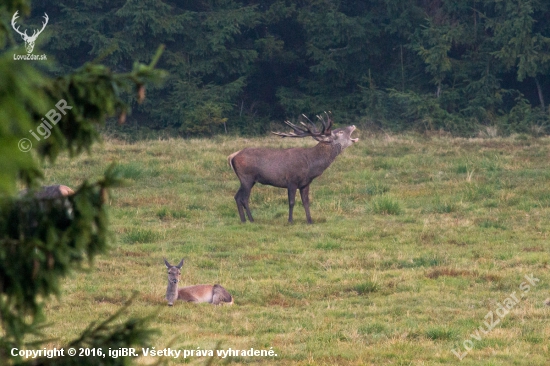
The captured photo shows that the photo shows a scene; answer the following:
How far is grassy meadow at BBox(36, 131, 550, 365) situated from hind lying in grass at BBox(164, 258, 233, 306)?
0.13 meters

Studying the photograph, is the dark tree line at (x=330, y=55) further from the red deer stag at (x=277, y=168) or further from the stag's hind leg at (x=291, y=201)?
the stag's hind leg at (x=291, y=201)

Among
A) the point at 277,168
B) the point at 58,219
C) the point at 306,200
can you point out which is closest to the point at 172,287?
the point at 306,200

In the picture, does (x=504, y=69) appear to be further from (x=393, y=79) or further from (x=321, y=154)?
(x=321, y=154)

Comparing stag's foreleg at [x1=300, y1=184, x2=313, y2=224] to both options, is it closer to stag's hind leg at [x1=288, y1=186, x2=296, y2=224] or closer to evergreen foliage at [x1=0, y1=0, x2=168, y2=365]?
stag's hind leg at [x1=288, y1=186, x2=296, y2=224]

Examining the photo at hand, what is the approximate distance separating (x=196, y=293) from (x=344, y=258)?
8.15ft

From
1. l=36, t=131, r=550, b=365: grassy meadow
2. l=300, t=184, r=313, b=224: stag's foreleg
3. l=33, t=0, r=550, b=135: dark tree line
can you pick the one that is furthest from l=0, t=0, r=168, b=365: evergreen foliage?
l=33, t=0, r=550, b=135: dark tree line

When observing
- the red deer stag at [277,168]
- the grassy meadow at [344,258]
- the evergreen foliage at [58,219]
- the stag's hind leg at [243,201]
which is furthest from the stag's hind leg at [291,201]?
the evergreen foliage at [58,219]

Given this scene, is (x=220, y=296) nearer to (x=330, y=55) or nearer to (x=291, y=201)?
(x=291, y=201)

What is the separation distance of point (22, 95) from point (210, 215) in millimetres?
11137

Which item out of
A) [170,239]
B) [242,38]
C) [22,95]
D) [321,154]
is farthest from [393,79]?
[22,95]

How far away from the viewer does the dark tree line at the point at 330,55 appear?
87.6ft

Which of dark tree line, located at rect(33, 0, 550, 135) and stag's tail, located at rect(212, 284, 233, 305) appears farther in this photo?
dark tree line, located at rect(33, 0, 550, 135)

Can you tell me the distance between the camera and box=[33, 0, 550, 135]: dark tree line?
1051 inches

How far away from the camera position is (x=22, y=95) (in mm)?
1364
